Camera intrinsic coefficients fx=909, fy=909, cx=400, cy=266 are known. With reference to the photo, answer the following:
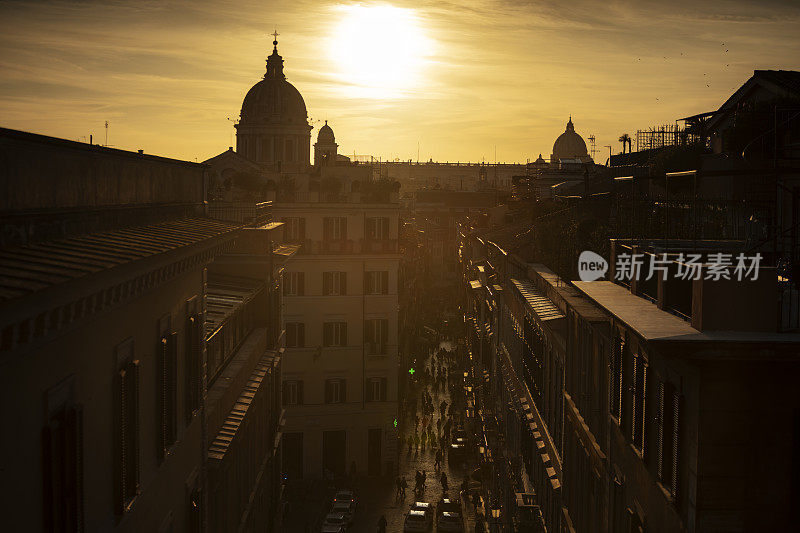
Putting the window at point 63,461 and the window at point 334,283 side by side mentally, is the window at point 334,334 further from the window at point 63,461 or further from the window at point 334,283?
the window at point 63,461

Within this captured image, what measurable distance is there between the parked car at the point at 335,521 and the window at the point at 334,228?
1166 cm

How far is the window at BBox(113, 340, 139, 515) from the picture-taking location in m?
8.44

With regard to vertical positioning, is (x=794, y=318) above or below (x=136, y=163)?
below

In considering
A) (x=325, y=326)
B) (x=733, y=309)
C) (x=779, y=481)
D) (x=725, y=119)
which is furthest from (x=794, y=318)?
(x=325, y=326)

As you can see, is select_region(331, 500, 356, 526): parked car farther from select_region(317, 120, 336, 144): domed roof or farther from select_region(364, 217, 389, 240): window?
select_region(317, 120, 336, 144): domed roof

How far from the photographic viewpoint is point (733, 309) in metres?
9.27

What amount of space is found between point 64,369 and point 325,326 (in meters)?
29.4

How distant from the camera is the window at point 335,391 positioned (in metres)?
36.2

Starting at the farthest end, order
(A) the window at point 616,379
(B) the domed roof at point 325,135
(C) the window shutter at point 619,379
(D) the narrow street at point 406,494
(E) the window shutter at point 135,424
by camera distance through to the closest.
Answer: (B) the domed roof at point 325,135, (D) the narrow street at point 406,494, (A) the window at point 616,379, (C) the window shutter at point 619,379, (E) the window shutter at point 135,424

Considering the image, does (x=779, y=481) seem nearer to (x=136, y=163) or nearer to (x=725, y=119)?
(x=136, y=163)

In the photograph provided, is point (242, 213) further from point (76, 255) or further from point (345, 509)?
point (76, 255)

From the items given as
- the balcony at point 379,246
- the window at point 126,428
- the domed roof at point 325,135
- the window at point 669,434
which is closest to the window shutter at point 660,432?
the window at point 669,434

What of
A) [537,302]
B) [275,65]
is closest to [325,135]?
[275,65]

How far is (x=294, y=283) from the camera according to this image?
3597cm
